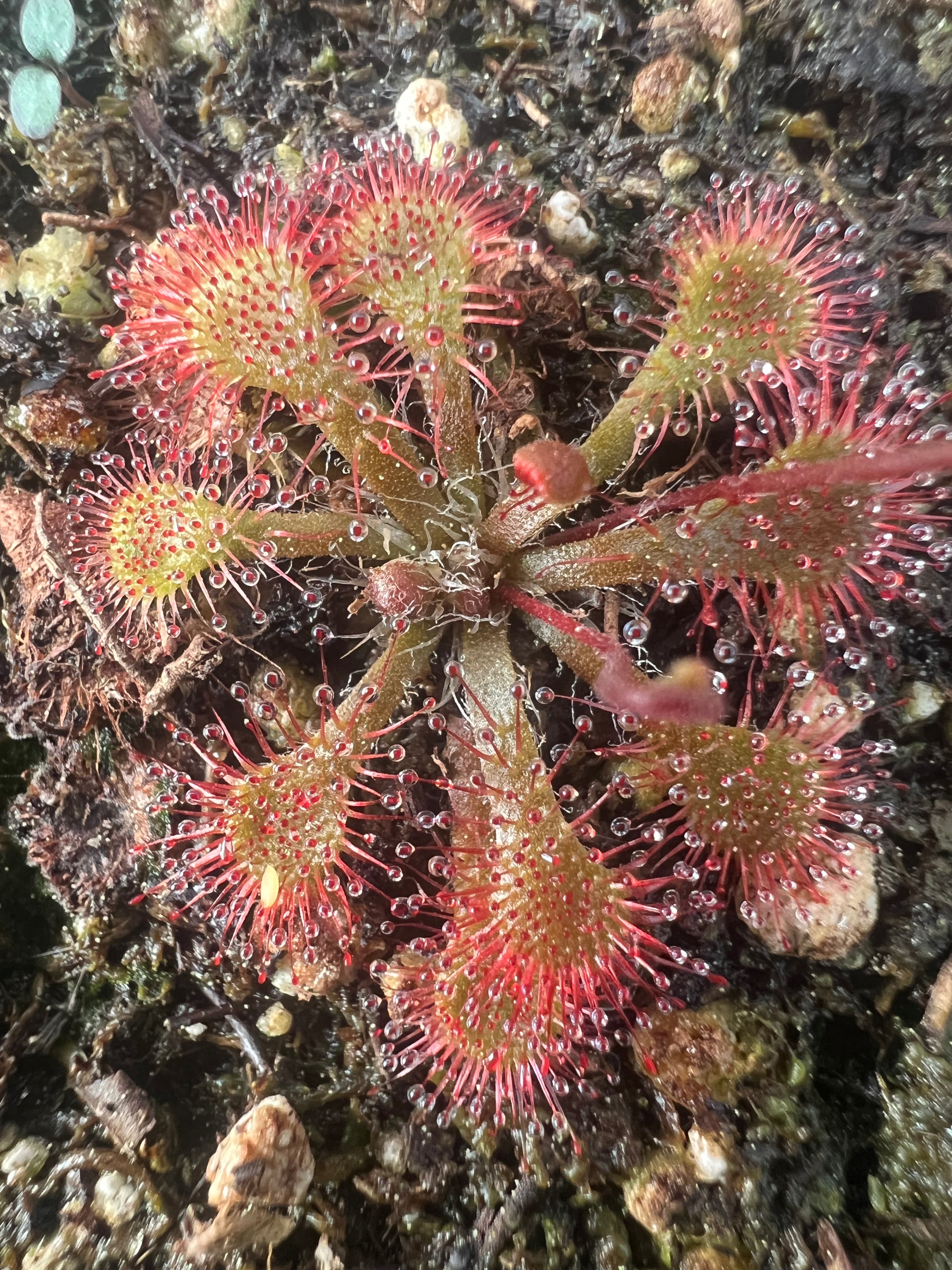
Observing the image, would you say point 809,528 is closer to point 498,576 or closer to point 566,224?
point 498,576

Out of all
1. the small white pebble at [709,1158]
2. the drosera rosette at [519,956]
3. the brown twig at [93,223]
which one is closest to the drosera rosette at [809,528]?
the drosera rosette at [519,956]

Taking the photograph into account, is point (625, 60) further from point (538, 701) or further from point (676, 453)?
point (538, 701)

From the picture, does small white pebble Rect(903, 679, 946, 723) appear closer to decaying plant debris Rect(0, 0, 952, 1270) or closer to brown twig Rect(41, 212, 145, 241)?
decaying plant debris Rect(0, 0, 952, 1270)

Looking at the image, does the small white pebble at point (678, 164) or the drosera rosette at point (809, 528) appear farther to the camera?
the small white pebble at point (678, 164)

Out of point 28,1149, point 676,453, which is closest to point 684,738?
point 676,453

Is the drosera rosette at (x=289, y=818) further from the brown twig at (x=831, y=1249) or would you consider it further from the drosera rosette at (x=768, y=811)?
the brown twig at (x=831, y=1249)

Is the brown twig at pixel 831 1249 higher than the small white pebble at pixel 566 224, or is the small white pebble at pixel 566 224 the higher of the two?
the small white pebble at pixel 566 224

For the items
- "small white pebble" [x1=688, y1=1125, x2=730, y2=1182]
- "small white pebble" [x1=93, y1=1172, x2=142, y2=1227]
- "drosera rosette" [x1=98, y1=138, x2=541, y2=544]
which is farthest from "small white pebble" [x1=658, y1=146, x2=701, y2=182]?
"small white pebble" [x1=93, y1=1172, x2=142, y2=1227]
